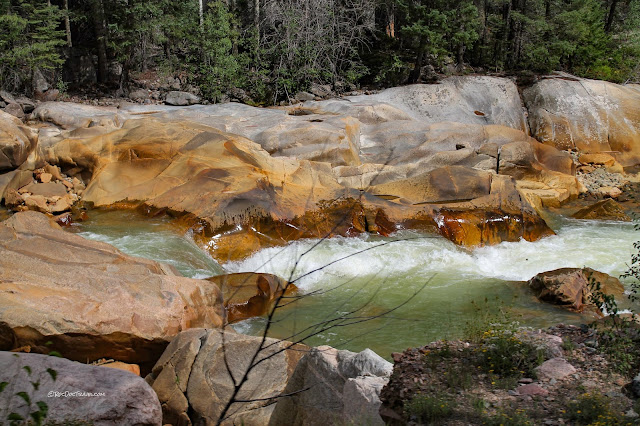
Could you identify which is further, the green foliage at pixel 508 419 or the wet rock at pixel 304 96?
the wet rock at pixel 304 96

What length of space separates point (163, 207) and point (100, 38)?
1065 cm

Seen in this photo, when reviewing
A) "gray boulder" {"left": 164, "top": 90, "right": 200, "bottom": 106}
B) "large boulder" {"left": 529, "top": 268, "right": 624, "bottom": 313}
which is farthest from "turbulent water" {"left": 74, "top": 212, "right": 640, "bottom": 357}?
"gray boulder" {"left": 164, "top": 90, "right": 200, "bottom": 106}

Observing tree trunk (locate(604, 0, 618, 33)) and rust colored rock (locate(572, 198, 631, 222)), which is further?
tree trunk (locate(604, 0, 618, 33))

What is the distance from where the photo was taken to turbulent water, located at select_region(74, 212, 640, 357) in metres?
7.00

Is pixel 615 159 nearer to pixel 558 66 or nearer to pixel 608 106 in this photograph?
pixel 608 106

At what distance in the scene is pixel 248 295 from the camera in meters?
7.31

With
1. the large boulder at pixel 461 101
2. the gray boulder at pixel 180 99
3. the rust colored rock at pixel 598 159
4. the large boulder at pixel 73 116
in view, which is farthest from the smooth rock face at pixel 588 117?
the large boulder at pixel 73 116

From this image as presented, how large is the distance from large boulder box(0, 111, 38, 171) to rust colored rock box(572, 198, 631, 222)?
10.8m

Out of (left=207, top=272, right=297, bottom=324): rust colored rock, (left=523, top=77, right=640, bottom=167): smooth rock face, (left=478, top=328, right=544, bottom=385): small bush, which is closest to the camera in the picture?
(left=478, top=328, right=544, bottom=385): small bush

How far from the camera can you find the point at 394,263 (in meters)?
9.18

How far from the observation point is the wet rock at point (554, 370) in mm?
3960

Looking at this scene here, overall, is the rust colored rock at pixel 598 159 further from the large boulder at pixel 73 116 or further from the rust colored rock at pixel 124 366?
the rust colored rock at pixel 124 366

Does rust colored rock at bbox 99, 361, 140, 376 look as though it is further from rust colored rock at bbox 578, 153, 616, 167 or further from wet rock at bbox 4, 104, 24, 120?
rust colored rock at bbox 578, 153, 616, 167

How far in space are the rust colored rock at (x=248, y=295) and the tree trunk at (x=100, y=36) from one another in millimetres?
13049
